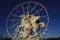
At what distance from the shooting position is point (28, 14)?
19906 mm

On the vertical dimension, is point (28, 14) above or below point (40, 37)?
above

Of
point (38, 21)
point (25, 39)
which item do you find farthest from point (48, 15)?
point (25, 39)

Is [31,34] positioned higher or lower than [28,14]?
lower

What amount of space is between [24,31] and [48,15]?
1794 mm

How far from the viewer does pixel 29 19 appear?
784 inches

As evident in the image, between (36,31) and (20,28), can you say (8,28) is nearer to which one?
(20,28)

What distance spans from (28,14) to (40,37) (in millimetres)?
1671

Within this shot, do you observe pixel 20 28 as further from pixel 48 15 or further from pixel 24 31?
pixel 48 15

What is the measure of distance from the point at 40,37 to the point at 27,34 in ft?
2.90

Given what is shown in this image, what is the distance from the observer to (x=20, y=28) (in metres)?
20.3

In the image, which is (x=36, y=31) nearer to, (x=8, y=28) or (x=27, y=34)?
(x=27, y=34)

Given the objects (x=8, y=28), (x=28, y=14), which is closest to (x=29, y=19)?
(x=28, y=14)

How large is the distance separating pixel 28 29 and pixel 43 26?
941 millimetres

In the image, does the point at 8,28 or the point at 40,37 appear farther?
the point at 8,28
